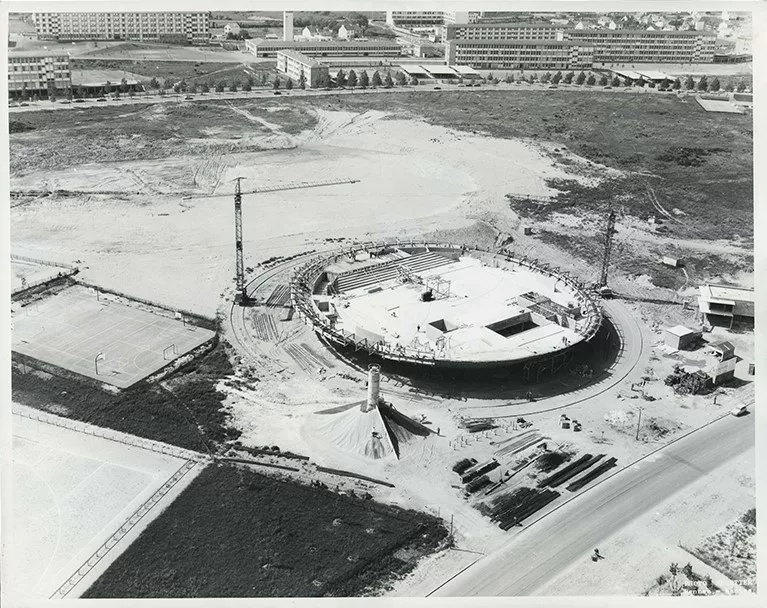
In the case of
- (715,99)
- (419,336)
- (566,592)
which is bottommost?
(566,592)

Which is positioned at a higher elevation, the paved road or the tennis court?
the tennis court

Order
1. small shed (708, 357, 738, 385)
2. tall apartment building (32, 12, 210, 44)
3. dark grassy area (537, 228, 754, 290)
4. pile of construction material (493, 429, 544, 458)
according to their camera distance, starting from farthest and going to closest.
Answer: tall apartment building (32, 12, 210, 44), dark grassy area (537, 228, 754, 290), small shed (708, 357, 738, 385), pile of construction material (493, 429, 544, 458)

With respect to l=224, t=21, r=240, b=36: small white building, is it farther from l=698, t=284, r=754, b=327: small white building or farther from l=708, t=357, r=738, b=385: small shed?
l=708, t=357, r=738, b=385: small shed

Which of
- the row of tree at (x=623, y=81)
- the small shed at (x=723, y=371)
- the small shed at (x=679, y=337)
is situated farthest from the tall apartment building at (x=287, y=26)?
the small shed at (x=723, y=371)

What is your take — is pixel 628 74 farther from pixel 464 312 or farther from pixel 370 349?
pixel 370 349

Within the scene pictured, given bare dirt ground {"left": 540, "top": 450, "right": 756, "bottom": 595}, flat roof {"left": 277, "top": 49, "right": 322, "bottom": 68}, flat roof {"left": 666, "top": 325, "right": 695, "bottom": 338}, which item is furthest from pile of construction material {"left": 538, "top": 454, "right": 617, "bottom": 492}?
flat roof {"left": 277, "top": 49, "right": 322, "bottom": 68}

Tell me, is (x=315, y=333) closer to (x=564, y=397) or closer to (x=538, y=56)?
(x=564, y=397)

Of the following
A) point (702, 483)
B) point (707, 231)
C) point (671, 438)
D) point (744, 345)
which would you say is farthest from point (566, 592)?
point (707, 231)

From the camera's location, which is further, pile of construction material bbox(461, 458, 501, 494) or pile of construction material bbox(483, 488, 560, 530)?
pile of construction material bbox(461, 458, 501, 494)
